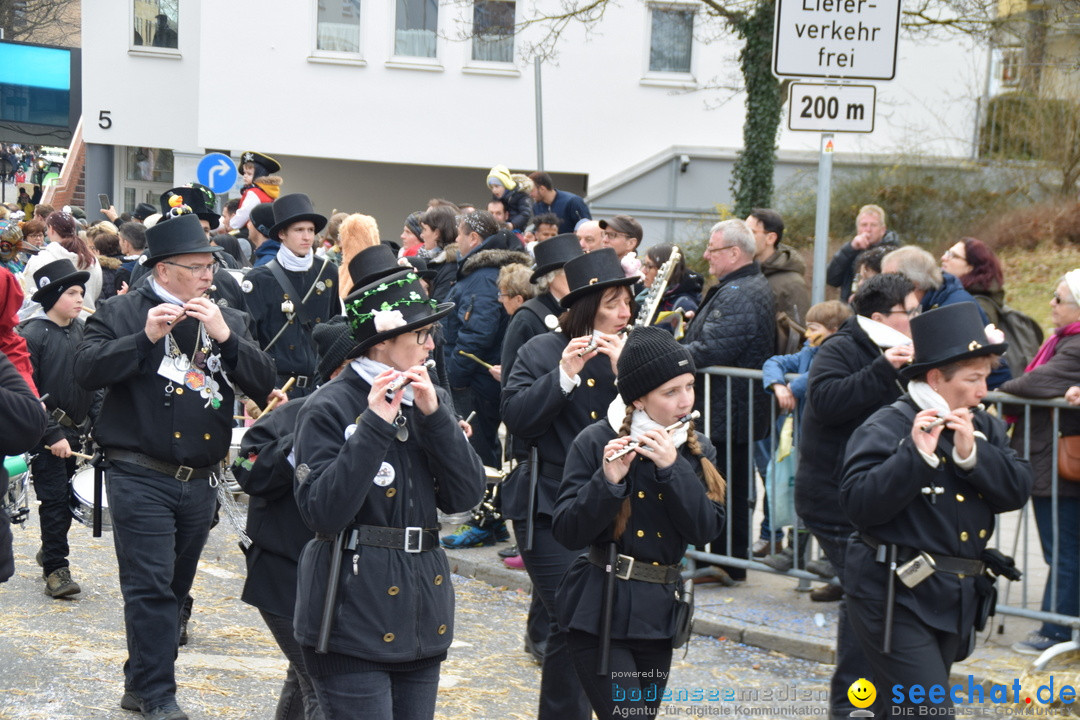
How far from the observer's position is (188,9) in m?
28.9

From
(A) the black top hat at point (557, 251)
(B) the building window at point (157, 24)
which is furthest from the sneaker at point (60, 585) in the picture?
(B) the building window at point (157, 24)

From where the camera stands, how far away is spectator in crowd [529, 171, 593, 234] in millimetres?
14492

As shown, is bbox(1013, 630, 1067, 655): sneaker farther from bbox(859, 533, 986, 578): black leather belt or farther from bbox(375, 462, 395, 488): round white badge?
bbox(375, 462, 395, 488): round white badge

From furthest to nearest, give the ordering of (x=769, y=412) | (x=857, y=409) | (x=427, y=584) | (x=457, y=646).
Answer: (x=769, y=412) → (x=457, y=646) → (x=857, y=409) → (x=427, y=584)

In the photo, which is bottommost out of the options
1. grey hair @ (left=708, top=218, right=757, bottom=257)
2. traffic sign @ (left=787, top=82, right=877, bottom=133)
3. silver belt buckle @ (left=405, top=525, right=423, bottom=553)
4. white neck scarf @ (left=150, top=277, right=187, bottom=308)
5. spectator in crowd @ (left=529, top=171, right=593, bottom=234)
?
silver belt buckle @ (left=405, top=525, right=423, bottom=553)

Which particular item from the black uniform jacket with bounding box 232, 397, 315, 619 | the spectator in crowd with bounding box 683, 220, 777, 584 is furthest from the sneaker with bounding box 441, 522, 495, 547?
the black uniform jacket with bounding box 232, 397, 315, 619

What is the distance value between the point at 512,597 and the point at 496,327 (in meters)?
2.11

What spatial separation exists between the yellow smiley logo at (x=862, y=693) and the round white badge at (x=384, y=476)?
2.44 metres

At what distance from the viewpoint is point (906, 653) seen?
4605 millimetres

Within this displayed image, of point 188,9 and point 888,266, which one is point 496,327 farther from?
point 188,9

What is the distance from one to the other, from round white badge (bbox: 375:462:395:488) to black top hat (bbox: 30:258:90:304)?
4078 millimetres

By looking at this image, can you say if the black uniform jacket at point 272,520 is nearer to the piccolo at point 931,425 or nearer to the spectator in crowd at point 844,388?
the piccolo at point 931,425

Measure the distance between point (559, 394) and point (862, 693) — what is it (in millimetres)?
1785

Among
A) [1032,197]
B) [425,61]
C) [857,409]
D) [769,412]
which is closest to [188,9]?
[425,61]
